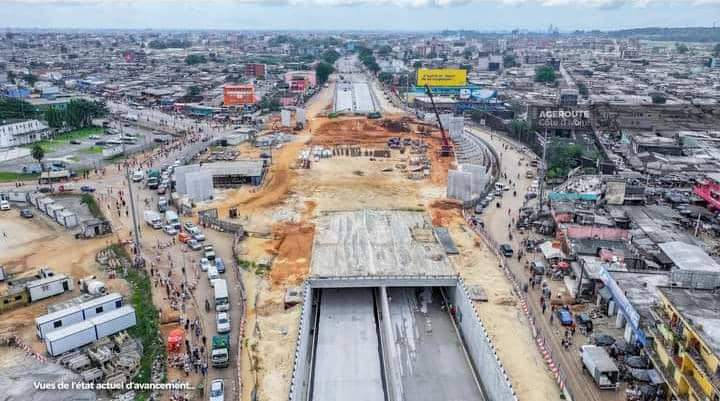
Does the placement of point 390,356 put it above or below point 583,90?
below

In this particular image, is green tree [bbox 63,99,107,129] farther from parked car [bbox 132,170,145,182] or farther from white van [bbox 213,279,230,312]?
white van [bbox 213,279,230,312]

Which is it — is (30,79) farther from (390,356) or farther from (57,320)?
(390,356)

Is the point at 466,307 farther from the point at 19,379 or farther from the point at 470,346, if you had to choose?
the point at 19,379

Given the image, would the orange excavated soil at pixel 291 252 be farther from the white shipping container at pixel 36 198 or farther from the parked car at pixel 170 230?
the white shipping container at pixel 36 198

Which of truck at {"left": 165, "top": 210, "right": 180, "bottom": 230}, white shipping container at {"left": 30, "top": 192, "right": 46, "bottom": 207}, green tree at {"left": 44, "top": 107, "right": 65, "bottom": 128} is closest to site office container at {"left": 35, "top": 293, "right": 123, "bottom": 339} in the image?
truck at {"left": 165, "top": 210, "right": 180, "bottom": 230}

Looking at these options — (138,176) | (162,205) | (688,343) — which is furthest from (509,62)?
(688,343)
